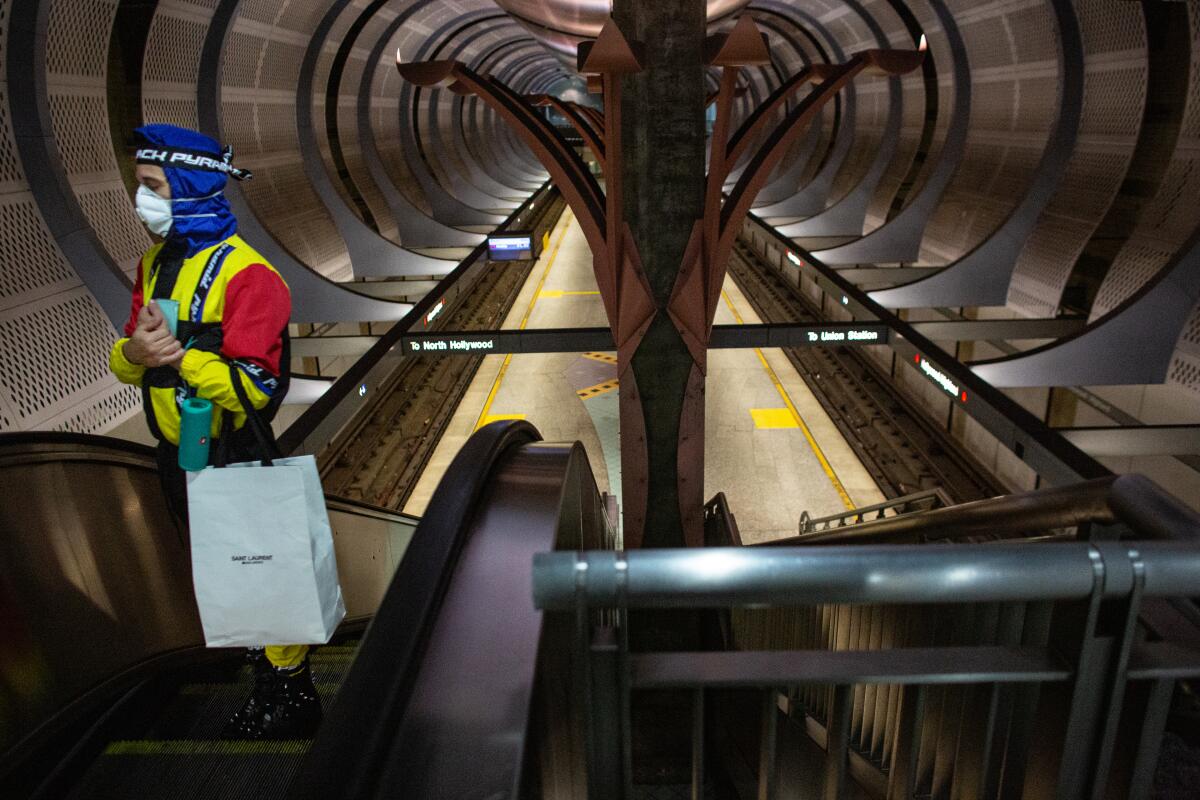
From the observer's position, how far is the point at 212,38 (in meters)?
9.77

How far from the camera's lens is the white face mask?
96.7 inches

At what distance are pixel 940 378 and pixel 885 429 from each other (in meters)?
6.55

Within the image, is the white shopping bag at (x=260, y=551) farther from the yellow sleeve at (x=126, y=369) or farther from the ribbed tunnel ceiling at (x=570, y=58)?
the ribbed tunnel ceiling at (x=570, y=58)

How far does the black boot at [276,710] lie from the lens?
2.69 m

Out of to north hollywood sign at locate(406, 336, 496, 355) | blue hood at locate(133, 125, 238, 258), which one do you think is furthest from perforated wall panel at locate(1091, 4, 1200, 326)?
blue hood at locate(133, 125, 238, 258)

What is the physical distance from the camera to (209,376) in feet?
7.89

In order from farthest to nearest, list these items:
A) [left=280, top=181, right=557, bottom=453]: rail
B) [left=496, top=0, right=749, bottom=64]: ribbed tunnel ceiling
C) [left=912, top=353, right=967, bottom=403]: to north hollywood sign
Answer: [left=496, top=0, right=749, bottom=64]: ribbed tunnel ceiling → [left=912, top=353, right=967, bottom=403]: to north hollywood sign → [left=280, top=181, right=557, bottom=453]: rail

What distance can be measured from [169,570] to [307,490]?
5.66ft

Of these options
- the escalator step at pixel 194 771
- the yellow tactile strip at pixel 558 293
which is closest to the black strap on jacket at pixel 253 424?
the escalator step at pixel 194 771

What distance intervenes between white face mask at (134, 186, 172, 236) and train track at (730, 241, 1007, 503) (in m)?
10.5

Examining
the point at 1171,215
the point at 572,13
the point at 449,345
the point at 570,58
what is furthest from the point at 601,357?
the point at 1171,215

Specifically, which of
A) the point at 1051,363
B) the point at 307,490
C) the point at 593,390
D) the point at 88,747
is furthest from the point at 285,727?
the point at 593,390

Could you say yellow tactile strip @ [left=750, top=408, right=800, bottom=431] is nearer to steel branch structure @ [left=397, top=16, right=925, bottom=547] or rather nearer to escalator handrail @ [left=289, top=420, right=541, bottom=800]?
steel branch structure @ [left=397, top=16, right=925, bottom=547]

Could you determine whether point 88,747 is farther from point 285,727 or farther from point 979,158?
point 979,158
